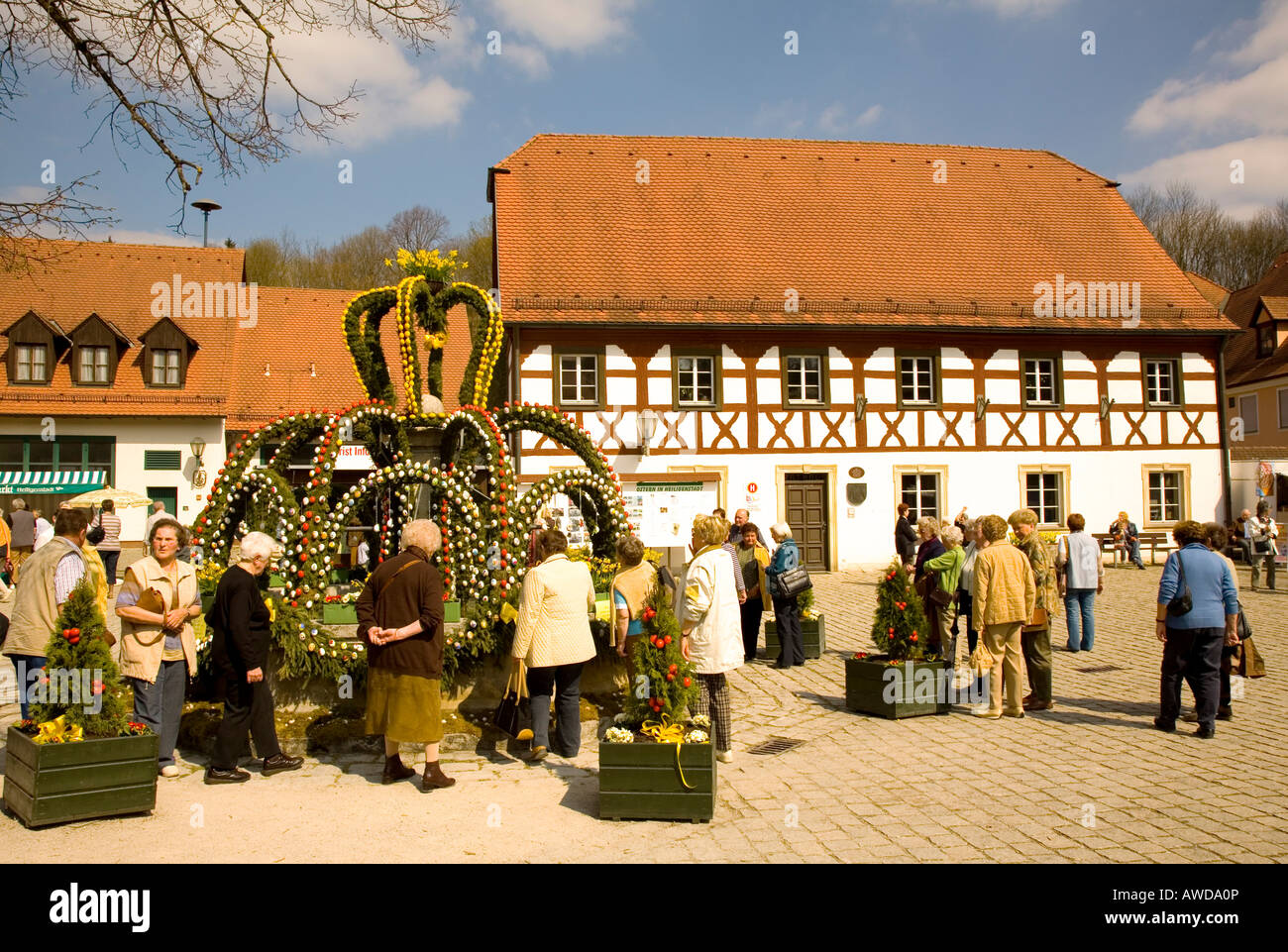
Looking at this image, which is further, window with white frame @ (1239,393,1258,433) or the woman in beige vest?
→ window with white frame @ (1239,393,1258,433)

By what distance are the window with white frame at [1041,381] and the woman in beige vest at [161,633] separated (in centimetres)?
2089

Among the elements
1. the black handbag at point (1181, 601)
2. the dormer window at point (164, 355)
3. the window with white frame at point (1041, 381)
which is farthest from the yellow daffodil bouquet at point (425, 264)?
the dormer window at point (164, 355)

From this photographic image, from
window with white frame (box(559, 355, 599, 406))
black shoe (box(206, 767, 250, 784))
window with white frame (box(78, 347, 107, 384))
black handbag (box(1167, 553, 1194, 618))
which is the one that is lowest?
black shoe (box(206, 767, 250, 784))

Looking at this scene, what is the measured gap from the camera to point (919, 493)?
22766 mm

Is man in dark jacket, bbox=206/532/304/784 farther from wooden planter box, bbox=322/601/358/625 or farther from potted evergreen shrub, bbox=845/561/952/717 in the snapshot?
potted evergreen shrub, bbox=845/561/952/717

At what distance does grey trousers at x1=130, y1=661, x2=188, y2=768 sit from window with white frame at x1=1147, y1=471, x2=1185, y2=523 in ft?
74.9

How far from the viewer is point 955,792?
622cm

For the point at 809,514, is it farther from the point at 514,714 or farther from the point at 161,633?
the point at 161,633

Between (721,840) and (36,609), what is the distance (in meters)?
4.86

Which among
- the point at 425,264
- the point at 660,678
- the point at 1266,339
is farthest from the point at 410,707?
the point at 1266,339

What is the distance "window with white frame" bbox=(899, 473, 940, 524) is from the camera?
2275 centimetres

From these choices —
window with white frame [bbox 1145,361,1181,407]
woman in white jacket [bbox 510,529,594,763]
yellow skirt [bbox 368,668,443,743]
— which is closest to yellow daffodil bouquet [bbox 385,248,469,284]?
woman in white jacket [bbox 510,529,594,763]

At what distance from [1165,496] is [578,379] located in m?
14.3

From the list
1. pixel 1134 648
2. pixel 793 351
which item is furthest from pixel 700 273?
pixel 1134 648
